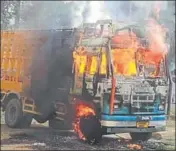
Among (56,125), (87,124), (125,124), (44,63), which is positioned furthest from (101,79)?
(56,125)

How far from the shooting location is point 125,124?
9883mm

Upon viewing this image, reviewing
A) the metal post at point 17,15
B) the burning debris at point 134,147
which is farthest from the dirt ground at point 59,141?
the metal post at point 17,15

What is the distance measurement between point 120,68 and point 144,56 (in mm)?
772

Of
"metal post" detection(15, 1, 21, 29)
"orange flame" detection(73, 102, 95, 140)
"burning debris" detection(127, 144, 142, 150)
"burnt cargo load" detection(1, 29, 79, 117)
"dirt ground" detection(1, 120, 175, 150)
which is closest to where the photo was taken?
"dirt ground" detection(1, 120, 175, 150)

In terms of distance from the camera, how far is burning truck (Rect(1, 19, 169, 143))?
975 cm

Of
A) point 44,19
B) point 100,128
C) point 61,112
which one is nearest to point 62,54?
point 61,112

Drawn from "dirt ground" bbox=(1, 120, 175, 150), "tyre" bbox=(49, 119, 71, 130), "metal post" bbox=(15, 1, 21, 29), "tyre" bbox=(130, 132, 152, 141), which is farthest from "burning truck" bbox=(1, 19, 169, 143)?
"metal post" bbox=(15, 1, 21, 29)

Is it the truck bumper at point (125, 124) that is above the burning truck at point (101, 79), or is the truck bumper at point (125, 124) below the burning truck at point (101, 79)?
below

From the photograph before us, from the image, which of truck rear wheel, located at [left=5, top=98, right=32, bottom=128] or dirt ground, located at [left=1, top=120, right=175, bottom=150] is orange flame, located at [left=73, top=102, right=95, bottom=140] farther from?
truck rear wheel, located at [left=5, top=98, right=32, bottom=128]

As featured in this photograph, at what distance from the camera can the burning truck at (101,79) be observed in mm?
9750

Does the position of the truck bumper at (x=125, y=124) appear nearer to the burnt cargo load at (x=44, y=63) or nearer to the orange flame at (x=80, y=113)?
the orange flame at (x=80, y=113)

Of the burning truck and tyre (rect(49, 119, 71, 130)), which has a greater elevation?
the burning truck

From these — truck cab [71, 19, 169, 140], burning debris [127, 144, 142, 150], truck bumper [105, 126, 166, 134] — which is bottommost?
burning debris [127, 144, 142, 150]

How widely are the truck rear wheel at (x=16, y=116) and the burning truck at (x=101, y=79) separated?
1.38ft
